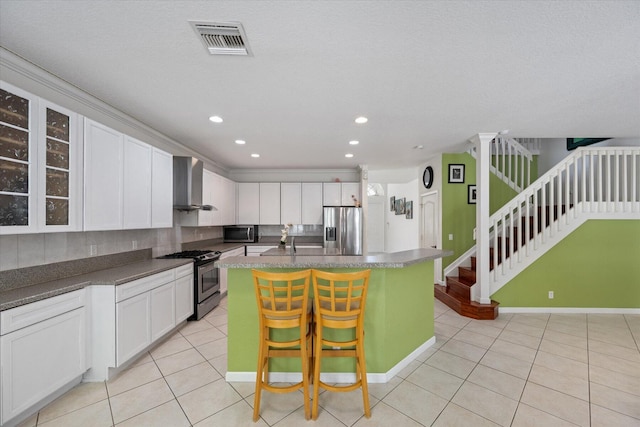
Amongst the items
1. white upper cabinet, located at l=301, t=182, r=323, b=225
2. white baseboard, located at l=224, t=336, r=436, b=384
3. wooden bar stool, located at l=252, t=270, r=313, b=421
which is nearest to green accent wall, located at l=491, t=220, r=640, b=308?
white baseboard, located at l=224, t=336, r=436, b=384

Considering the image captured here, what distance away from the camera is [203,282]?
3.87 meters

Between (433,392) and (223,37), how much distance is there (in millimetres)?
3204

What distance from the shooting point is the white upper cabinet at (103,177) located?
2.38m

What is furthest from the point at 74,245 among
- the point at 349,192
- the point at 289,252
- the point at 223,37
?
the point at 349,192

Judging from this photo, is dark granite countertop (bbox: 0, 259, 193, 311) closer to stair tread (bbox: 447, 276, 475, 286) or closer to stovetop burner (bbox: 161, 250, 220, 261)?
stovetop burner (bbox: 161, 250, 220, 261)

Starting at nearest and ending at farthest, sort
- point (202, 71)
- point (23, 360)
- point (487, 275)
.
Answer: point (23, 360) < point (202, 71) < point (487, 275)

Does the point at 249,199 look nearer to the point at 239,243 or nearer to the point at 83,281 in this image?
the point at 239,243

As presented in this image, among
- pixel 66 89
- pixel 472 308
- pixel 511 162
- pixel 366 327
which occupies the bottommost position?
pixel 472 308

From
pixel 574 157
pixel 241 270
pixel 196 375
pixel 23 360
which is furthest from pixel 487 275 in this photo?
pixel 23 360

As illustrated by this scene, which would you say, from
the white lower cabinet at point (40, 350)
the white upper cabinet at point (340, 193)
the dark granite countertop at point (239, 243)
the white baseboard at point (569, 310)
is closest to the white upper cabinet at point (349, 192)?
the white upper cabinet at point (340, 193)

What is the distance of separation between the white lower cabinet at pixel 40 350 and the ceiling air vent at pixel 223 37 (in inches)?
88.1

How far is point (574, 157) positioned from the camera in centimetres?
407

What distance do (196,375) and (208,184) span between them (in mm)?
3188

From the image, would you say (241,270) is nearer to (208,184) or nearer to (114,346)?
(114,346)
